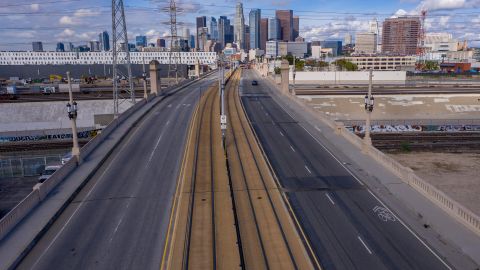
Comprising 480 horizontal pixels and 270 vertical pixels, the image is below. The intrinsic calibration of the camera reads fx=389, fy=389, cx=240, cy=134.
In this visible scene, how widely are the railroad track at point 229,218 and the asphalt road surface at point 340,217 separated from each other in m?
1.08

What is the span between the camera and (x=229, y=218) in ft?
62.2

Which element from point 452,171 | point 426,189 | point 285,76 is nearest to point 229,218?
point 426,189

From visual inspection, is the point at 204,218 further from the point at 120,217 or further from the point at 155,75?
the point at 155,75

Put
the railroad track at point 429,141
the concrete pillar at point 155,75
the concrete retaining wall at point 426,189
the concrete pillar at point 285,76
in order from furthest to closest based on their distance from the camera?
the concrete pillar at point 285,76 → the concrete pillar at point 155,75 → the railroad track at point 429,141 → the concrete retaining wall at point 426,189

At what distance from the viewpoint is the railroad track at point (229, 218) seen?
1533 centimetres

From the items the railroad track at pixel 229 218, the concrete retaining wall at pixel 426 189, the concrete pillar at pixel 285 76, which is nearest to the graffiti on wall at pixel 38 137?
the railroad track at pixel 229 218

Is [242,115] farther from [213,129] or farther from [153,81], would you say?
[153,81]

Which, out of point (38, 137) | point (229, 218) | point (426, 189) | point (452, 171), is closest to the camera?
point (229, 218)

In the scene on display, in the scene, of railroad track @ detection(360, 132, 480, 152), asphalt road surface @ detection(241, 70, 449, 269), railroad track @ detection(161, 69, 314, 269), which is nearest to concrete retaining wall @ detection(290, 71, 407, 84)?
railroad track @ detection(360, 132, 480, 152)

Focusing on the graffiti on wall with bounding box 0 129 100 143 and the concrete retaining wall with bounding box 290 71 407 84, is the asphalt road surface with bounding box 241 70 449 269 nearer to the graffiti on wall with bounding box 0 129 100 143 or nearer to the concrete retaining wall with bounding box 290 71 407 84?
the graffiti on wall with bounding box 0 129 100 143

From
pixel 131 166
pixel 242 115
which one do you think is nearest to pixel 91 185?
pixel 131 166

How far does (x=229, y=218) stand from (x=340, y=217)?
18.2ft

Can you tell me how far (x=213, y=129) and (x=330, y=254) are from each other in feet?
82.6

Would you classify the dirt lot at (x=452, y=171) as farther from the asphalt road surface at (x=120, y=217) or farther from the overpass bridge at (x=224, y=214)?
the asphalt road surface at (x=120, y=217)
